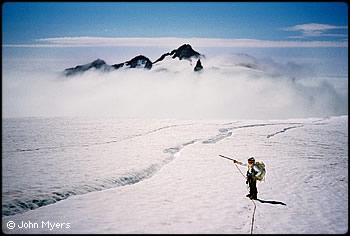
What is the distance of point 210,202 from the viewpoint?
36.0 feet

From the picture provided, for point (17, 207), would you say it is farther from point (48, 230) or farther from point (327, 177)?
point (327, 177)

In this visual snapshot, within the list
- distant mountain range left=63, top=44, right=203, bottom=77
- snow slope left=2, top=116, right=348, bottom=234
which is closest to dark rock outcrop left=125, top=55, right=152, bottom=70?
distant mountain range left=63, top=44, right=203, bottom=77

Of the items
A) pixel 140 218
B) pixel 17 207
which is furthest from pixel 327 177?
pixel 17 207

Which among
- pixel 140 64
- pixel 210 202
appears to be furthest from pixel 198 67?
pixel 210 202

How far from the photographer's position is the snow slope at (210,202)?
8.94 metres

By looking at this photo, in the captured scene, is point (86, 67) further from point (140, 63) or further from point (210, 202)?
point (210, 202)

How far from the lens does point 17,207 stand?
10.0 meters

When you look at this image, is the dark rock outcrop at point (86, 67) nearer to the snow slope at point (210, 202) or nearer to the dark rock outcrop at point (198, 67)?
the dark rock outcrop at point (198, 67)

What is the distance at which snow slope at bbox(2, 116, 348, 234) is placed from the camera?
8938mm

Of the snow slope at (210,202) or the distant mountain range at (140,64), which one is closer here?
the snow slope at (210,202)

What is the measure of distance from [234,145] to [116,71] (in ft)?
412

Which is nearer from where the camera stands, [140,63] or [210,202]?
[210,202]

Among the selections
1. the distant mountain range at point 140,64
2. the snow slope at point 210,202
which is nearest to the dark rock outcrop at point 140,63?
the distant mountain range at point 140,64

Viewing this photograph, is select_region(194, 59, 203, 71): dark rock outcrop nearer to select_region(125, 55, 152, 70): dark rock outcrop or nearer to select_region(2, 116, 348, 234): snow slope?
select_region(125, 55, 152, 70): dark rock outcrop
